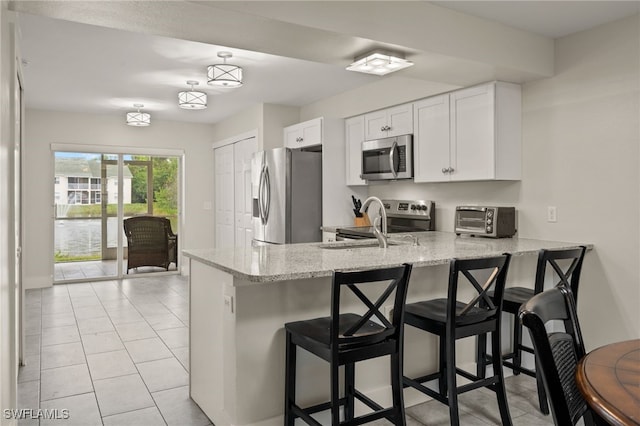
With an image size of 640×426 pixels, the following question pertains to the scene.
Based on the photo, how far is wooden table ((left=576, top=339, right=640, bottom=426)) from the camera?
103 cm

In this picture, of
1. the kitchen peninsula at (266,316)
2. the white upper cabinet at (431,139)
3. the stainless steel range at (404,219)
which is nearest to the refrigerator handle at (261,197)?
the stainless steel range at (404,219)

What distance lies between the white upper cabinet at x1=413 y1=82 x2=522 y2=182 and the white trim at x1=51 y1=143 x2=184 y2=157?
4.79 meters

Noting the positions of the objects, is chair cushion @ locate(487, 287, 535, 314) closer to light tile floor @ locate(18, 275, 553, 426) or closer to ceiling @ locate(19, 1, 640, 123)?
light tile floor @ locate(18, 275, 553, 426)

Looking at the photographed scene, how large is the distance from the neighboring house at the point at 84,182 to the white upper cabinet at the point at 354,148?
3.94 m

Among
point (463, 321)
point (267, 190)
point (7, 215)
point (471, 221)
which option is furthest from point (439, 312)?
point (267, 190)

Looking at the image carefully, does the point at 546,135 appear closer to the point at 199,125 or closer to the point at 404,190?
the point at 404,190

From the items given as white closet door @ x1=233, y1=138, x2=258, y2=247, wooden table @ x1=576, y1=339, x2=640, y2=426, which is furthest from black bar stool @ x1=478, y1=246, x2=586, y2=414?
white closet door @ x1=233, y1=138, x2=258, y2=247

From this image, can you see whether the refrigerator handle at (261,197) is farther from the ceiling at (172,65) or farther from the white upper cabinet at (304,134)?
the ceiling at (172,65)

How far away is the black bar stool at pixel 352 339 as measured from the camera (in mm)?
1954

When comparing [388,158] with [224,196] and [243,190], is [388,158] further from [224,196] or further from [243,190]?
[224,196]

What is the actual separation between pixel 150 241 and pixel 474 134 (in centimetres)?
559

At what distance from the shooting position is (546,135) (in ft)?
11.6

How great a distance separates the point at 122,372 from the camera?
3.34 meters

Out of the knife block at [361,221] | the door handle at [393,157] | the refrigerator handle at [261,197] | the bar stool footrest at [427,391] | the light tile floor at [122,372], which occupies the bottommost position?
the light tile floor at [122,372]
